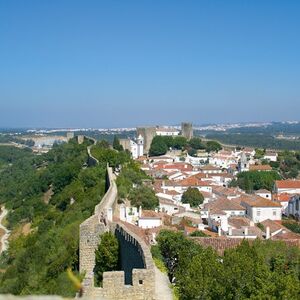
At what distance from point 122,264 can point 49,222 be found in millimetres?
15015

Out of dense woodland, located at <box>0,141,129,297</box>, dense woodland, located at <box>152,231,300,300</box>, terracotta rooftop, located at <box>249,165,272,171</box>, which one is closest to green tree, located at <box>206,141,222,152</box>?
terracotta rooftop, located at <box>249,165,272,171</box>

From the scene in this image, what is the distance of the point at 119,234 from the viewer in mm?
13281

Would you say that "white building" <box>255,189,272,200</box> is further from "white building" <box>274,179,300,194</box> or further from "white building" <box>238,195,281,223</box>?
"white building" <box>238,195,281,223</box>

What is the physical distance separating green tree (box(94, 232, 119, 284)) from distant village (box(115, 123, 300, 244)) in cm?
424

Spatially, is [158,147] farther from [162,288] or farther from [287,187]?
[162,288]

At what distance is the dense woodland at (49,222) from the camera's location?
49.9ft

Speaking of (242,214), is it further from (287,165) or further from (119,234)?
(287,165)

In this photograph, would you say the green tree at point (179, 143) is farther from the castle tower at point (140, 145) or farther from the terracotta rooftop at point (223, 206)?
the terracotta rooftop at point (223, 206)

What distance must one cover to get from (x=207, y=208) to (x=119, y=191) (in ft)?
29.4

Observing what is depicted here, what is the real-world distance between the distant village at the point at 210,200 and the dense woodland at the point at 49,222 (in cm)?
254

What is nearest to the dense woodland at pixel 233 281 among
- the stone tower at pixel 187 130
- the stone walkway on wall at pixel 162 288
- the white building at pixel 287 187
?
the stone walkway on wall at pixel 162 288

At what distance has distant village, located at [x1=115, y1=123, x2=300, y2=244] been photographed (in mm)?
24719

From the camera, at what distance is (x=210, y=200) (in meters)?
36.8

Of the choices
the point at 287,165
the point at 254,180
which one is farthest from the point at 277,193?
the point at 287,165
